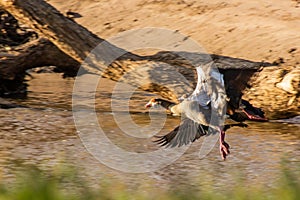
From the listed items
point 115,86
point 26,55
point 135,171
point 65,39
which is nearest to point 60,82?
point 115,86

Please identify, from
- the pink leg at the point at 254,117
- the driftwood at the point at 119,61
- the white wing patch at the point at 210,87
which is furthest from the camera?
the driftwood at the point at 119,61

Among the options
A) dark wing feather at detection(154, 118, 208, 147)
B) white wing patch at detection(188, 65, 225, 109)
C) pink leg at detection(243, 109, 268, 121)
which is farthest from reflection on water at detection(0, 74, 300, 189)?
white wing patch at detection(188, 65, 225, 109)

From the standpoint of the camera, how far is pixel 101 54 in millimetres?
10094

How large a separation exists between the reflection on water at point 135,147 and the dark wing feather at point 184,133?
1.21 feet

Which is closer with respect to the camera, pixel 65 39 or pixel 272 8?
pixel 65 39

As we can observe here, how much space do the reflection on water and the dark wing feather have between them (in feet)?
1.21

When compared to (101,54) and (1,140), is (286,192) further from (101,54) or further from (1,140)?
(101,54)

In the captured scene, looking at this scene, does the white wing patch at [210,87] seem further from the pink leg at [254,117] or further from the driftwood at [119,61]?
the driftwood at [119,61]

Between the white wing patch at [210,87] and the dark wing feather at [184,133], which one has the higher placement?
the white wing patch at [210,87]

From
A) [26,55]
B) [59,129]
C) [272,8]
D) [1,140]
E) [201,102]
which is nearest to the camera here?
[201,102]

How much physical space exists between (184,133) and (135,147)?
67.1 inches

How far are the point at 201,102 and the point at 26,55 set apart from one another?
4.75 meters

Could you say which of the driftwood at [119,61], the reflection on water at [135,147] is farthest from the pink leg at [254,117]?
the driftwood at [119,61]

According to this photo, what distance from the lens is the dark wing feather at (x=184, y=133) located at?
6.93 metres
